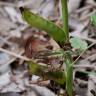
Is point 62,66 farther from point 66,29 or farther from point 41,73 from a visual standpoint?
point 66,29

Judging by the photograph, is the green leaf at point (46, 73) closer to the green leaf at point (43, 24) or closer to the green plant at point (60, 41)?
the green plant at point (60, 41)

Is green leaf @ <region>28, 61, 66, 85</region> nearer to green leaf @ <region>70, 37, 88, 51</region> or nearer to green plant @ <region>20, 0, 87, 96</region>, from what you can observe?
green plant @ <region>20, 0, 87, 96</region>

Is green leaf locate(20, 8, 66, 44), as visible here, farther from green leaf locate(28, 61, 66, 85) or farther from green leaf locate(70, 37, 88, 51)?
green leaf locate(28, 61, 66, 85)

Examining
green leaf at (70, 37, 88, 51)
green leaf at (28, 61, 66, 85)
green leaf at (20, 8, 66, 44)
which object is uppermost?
green leaf at (20, 8, 66, 44)

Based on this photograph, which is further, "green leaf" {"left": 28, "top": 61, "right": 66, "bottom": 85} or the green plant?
"green leaf" {"left": 28, "top": 61, "right": 66, "bottom": 85}

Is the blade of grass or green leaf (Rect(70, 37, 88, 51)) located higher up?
green leaf (Rect(70, 37, 88, 51))

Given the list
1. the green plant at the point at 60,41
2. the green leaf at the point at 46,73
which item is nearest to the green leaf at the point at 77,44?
the green plant at the point at 60,41

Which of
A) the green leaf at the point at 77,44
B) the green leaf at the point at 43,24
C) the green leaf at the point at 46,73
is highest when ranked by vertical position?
the green leaf at the point at 43,24

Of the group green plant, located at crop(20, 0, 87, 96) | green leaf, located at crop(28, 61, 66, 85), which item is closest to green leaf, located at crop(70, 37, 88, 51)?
green plant, located at crop(20, 0, 87, 96)
